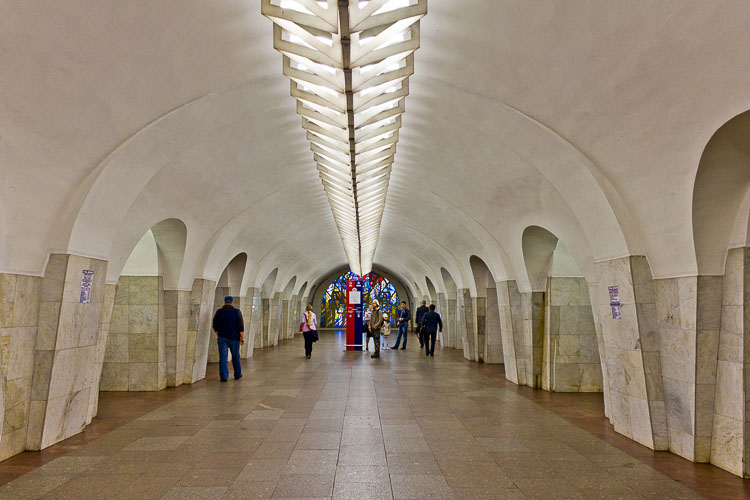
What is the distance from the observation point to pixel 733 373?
5426 mm

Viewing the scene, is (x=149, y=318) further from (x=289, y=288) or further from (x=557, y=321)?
(x=289, y=288)

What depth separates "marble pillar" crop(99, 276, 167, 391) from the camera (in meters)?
10.1

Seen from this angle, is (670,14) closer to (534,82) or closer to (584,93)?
(584,93)

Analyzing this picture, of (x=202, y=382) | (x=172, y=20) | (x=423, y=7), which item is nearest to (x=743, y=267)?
(x=423, y=7)

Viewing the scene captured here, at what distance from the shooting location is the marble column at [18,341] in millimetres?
5566

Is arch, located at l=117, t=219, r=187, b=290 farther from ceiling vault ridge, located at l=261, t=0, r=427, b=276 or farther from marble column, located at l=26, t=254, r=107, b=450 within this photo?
marble column, located at l=26, t=254, r=107, b=450

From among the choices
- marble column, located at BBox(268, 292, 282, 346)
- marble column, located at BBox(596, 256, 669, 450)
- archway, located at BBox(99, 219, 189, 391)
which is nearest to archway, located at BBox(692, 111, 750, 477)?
marble column, located at BBox(596, 256, 669, 450)

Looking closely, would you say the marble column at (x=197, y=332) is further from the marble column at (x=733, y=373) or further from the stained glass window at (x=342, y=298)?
the stained glass window at (x=342, y=298)

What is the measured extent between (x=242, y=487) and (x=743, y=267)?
5.29m

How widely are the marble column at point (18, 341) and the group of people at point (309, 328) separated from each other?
199 inches

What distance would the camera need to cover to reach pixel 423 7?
15.0ft

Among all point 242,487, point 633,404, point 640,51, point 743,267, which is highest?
point 640,51

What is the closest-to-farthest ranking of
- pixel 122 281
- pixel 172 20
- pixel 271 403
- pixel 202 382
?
1. pixel 172 20
2. pixel 271 403
3. pixel 122 281
4. pixel 202 382

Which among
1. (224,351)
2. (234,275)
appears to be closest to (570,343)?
(224,351)
